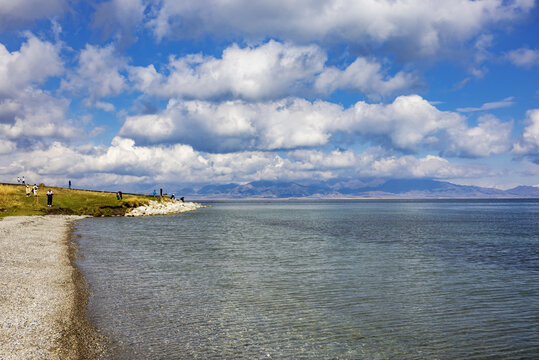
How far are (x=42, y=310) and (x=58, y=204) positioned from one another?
75.3m

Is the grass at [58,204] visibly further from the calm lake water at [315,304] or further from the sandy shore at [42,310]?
the sandy shore at [42,310]

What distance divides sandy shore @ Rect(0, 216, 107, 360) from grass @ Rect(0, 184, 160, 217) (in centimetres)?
4566

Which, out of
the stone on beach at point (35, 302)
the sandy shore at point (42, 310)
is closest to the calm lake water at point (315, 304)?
the sandy shore at point (42, 310)

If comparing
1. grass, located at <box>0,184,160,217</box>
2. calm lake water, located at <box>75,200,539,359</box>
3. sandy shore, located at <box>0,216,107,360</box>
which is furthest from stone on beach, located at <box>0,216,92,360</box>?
grass, located at <box>0,184,160,217</box>

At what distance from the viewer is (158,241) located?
43.0 metres

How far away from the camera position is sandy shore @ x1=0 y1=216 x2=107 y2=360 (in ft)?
38.7

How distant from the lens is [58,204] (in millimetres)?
81312

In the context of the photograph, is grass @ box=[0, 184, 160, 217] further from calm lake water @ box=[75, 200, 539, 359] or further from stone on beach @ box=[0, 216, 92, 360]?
calm lake water @ box=[75, 200, 539, 359]

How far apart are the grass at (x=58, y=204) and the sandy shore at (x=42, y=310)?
150 ft

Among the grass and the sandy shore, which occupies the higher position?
the grass

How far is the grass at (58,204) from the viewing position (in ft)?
221

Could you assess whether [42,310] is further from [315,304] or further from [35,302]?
[315,304]

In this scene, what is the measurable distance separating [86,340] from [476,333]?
14.0 m

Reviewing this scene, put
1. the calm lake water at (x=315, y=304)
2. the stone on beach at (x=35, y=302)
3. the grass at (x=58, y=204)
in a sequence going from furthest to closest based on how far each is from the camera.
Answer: the grass at (x=58, y=204), the calm lake water at (x=315, y=304), the stone on beach at (x=35, y=302)
